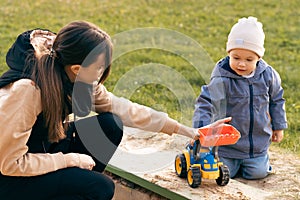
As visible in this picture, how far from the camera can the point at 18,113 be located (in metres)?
2.90

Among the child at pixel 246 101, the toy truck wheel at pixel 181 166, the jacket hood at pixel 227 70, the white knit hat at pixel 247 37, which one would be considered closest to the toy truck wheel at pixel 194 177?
the toy truck wheel at pixel 181 166

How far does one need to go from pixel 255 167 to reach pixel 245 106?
0.38 metres

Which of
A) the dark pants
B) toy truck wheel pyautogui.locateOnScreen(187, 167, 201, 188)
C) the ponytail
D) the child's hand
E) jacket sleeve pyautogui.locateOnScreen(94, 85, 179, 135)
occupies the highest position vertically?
the ponytail

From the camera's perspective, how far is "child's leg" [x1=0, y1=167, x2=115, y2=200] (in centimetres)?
316

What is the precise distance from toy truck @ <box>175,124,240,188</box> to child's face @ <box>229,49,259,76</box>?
0.55 metres

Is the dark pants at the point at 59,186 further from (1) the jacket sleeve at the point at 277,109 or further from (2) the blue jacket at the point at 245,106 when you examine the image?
(1) the jacket sleeve at the point at 277,109

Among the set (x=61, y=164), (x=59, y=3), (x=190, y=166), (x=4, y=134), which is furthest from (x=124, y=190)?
(x=59, y=3)

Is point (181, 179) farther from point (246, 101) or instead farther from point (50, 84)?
point (50, 84)

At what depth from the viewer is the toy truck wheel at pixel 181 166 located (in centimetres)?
366

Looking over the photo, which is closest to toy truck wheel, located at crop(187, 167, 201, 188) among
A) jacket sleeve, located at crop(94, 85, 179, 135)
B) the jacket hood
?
jacket sleeve, located at crop(94, 85, 179, 135)

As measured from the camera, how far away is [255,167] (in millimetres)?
3971

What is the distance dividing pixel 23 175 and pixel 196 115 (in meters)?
1.20

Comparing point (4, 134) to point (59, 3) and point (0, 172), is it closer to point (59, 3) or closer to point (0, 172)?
point (0, 172)

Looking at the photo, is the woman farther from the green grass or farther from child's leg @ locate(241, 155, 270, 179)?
the green grass
